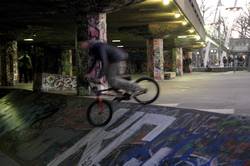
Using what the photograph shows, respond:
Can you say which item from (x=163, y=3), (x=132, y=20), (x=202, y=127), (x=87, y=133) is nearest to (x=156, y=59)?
(x=132, y=20)

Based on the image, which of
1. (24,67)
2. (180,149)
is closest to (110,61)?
(180,149)

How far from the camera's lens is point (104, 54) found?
37.8ft

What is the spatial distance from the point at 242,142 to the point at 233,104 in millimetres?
7016

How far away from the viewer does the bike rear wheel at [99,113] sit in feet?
40.8

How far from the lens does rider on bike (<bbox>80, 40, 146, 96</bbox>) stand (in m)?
11.5

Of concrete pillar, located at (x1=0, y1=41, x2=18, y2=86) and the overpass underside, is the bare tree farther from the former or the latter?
concrete pillar, located at (x1=0, y1=41, x2=18, y2=86)

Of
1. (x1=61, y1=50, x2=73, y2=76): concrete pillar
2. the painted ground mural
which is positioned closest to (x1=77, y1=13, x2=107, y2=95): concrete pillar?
the painted ground mural

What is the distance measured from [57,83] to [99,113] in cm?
1198

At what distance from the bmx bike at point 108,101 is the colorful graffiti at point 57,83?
1122cm

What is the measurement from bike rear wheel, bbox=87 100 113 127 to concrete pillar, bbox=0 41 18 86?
2128 centimetres

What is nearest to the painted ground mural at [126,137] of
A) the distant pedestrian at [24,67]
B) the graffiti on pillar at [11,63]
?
the graffiti on pillar at [11,63]

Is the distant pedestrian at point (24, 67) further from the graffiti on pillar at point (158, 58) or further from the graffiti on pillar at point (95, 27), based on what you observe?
the graffiti on pillar at point (95, 27)

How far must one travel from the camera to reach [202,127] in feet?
34.8

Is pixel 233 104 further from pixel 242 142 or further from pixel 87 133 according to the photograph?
pixel 242 142
